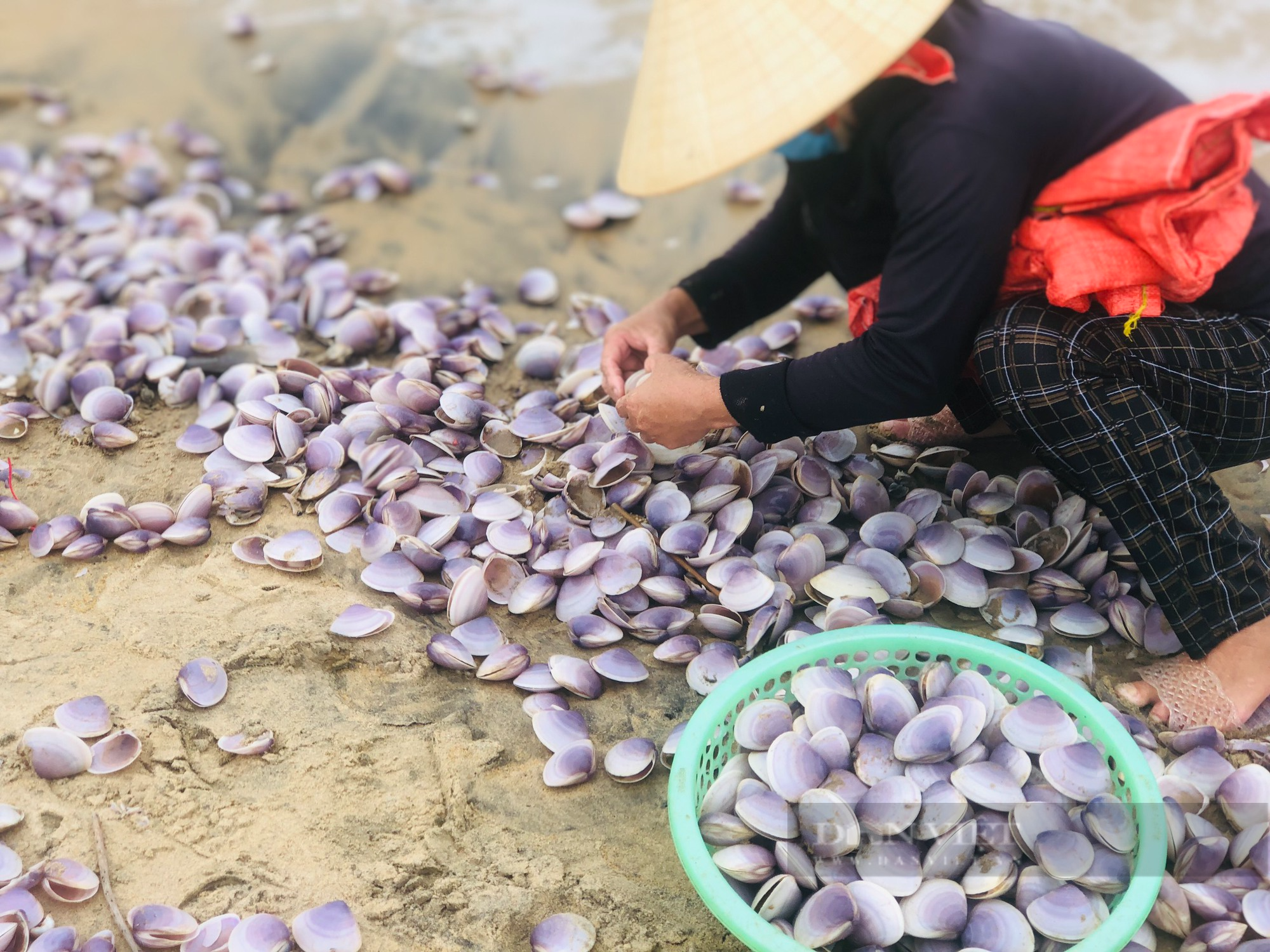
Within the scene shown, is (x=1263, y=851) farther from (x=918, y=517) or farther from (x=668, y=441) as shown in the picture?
(x=668, y=441)

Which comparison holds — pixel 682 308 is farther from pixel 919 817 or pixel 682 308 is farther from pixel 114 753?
pixel 114 753

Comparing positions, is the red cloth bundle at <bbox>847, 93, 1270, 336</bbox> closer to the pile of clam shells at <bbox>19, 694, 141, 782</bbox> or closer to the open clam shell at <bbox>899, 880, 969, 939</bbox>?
the open clam shell at <bbox>899, 880, 969, 939</bbox>

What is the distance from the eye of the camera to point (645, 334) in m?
1.88

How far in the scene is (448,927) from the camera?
4.12 feet

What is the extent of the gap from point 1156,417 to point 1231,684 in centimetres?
42

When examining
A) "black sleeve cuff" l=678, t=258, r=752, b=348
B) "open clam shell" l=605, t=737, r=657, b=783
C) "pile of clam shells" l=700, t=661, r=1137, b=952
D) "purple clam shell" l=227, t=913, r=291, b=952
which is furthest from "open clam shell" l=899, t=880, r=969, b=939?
"black sleeve cuff" l=678, t=258, r=752, b=348

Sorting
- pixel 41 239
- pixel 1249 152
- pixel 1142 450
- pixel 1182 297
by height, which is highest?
pixel 1249 152

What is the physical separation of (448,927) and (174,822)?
0.41m

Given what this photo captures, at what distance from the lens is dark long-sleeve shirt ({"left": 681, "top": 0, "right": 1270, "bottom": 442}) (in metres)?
1.32

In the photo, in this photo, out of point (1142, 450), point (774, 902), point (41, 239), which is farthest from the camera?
point (41, 239)

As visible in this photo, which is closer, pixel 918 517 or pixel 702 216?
pixel 918 517

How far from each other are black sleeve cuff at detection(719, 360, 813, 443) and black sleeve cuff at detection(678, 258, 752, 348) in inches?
17.5

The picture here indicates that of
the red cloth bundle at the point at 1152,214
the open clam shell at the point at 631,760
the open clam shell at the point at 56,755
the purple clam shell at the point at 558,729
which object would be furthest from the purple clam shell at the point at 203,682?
the red cloth bundle at the point at 1152,214

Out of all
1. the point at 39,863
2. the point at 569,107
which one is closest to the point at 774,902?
the point at 39,863
